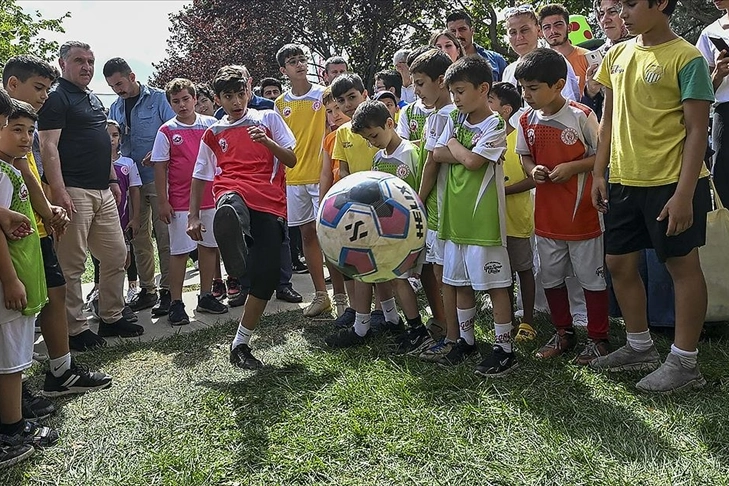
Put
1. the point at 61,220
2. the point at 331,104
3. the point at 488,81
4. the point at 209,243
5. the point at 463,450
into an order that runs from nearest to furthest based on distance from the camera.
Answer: the point at 463,450 → the point at 488,81 → the point at 61,220 → the point at 331,104 → the point at 209,243

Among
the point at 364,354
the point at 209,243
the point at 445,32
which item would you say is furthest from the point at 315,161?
the point at 364,354

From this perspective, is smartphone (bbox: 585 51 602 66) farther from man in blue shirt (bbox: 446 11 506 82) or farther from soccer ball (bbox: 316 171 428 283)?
soccer ball (bbox: 316 171 428 283)

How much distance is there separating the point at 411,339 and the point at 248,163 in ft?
5.62

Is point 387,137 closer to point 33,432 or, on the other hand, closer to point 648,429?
point 648,429

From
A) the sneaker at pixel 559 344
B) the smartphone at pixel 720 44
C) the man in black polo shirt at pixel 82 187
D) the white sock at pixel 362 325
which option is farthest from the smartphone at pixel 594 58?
the man in black polo shirt at pixel 82 187

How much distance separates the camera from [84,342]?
499 centimetres

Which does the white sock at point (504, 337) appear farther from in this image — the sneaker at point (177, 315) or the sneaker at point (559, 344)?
the sneaker at point (177, 315)

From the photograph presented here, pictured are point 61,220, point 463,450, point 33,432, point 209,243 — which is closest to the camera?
point 463,450

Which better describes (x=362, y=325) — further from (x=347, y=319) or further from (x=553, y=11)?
(x=553, y=11)

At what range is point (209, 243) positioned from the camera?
234 inches

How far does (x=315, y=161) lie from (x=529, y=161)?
2.65 meters

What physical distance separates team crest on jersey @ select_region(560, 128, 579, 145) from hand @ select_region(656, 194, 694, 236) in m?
0.86

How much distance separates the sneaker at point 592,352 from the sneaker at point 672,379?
0.48 m

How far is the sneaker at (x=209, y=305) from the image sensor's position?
600 cm
